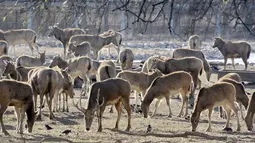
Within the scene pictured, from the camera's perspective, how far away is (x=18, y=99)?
15312 millimetres

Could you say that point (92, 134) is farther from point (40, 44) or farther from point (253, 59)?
point (40, 44)

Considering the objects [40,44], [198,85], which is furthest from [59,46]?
[198,85]

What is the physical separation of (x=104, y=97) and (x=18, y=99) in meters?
1.92

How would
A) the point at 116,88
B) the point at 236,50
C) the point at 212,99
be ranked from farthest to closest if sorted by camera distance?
the point at 236,50
the point at 212,99
the point at 116,88

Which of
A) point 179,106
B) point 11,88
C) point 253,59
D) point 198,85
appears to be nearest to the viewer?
point 11,88

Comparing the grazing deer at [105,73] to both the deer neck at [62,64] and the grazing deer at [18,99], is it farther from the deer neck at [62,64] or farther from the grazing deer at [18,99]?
the grazing deer at [18,99]

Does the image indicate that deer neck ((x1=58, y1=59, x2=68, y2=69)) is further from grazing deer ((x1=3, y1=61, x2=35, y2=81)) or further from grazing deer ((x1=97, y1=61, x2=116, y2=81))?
grazing deer ((x1=3, y1=61, x2=35, y2=81))

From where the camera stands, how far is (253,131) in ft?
55.2

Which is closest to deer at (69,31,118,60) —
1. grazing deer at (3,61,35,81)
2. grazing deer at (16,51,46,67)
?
grazing deer at (16,51,46,67)

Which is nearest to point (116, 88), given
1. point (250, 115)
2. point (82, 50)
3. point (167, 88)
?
point (167, 88)

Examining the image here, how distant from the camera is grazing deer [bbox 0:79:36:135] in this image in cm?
1502

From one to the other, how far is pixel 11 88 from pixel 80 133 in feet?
5.62

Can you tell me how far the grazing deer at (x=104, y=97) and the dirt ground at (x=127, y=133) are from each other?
359mm

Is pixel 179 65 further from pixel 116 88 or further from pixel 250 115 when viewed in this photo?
pixel 116 88
